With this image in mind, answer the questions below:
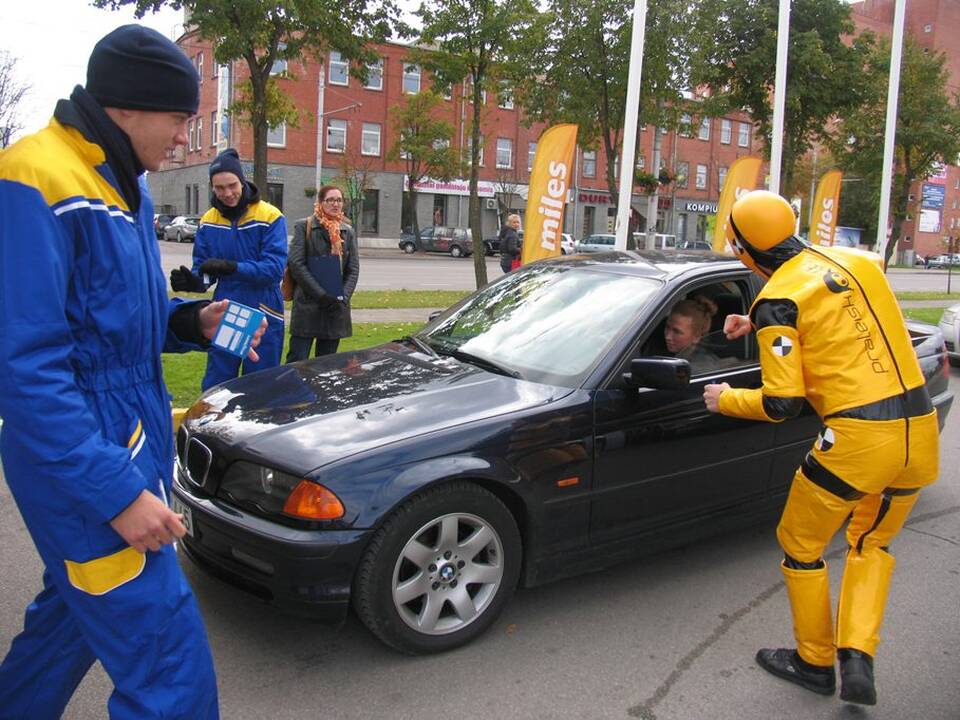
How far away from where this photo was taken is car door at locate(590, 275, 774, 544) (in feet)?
11.8

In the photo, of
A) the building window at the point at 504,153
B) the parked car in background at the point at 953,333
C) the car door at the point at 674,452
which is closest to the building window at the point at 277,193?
the building window at the point at 504,153

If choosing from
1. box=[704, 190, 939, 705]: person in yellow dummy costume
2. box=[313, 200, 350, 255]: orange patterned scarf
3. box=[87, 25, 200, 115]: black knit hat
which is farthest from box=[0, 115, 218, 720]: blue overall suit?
box=[313, 200, 350, 255]: orange patterned scarf

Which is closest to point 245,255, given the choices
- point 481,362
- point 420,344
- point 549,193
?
point 420,344

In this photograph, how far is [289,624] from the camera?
3.46 m

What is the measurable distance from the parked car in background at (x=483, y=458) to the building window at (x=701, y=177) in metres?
59.7

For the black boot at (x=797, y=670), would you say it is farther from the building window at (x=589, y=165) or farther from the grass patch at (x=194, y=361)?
the building window at (x=589, y=165)

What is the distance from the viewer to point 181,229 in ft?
134

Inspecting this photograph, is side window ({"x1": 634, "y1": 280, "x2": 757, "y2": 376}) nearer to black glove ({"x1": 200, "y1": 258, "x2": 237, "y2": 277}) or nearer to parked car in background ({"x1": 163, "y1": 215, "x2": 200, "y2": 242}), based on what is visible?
black glove ({"x1": 200, "y1": 258, "x2": 237, "y2": 277})

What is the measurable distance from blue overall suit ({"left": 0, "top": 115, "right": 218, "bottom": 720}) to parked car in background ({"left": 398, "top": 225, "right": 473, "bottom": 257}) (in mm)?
42842

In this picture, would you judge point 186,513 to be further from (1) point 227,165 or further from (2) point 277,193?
(2) point 277,193

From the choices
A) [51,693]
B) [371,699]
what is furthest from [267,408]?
[51,693]

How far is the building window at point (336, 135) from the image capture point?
1825 inches

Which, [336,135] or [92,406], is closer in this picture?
[92,406]

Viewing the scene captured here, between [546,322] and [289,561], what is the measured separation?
70.8 inches
